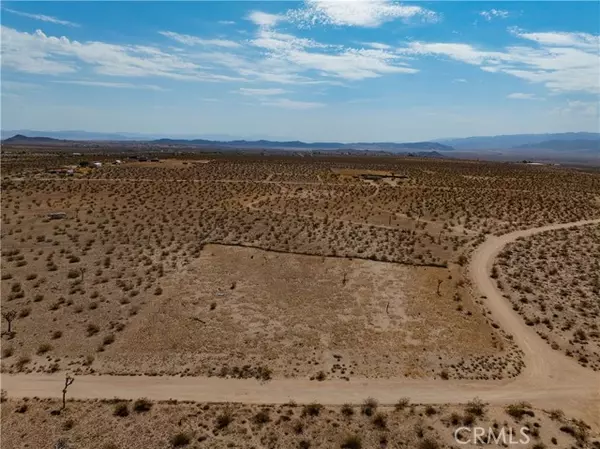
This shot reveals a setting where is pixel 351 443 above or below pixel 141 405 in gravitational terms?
below

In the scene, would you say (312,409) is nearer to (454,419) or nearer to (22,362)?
(454,419)

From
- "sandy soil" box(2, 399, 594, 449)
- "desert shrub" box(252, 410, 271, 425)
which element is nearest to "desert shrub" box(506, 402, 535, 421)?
"sandy soil" box(2, 399, 594, 449)

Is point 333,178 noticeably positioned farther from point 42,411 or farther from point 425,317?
point 42,411

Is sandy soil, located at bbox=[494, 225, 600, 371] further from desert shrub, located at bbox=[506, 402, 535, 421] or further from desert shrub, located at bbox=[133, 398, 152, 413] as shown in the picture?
desert shrub, located at bbox=[133, 398, 152, 413]

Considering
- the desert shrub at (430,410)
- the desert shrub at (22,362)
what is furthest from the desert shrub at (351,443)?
the desert shrub at (22,362)

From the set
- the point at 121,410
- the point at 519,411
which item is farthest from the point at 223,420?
the point at 519,411

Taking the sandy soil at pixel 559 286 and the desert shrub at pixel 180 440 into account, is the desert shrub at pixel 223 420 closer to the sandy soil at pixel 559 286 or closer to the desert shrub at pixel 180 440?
the desert shrub at pixel 180 440
